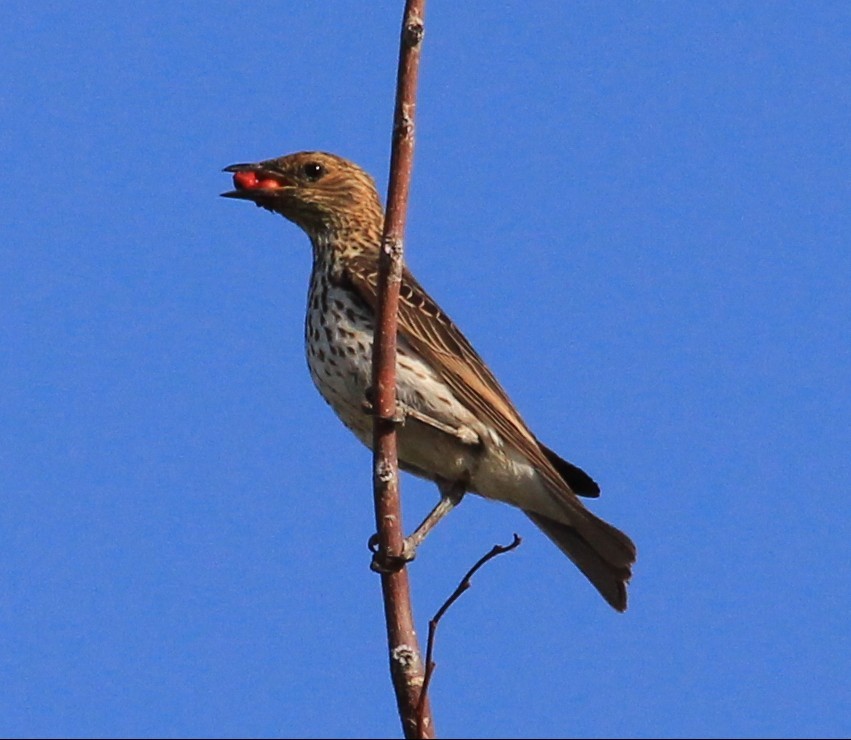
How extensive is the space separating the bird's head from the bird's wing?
522 mm

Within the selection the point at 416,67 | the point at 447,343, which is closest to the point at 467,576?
the point at 416,67

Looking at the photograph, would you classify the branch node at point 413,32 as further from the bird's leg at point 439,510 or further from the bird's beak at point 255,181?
the bird's beak at point 255,181

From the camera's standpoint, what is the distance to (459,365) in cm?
655

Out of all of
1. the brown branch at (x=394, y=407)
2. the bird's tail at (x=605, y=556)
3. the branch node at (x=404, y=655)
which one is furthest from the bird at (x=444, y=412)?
the branch node at (x=404, y=655)

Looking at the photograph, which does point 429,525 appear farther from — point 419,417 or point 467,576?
point 467,576

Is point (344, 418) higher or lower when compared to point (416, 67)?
higher

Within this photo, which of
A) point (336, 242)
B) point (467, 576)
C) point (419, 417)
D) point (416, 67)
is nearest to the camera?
point (416, 67)

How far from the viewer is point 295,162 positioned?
292 inches

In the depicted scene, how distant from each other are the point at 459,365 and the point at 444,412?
0.81ft

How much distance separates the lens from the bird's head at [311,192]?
7199 mm

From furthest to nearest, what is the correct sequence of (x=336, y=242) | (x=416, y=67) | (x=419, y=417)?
(x=336, y=242), (x=419, y=417), (x=416, y=67)

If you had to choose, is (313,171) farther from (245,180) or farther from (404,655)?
(404,655)

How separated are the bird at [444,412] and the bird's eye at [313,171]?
1.18 ft

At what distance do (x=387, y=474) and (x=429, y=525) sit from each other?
184 centimetres
